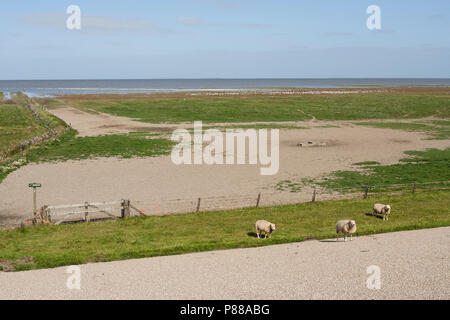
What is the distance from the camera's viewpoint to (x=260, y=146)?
47.3 m

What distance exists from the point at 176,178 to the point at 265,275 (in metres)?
18.6

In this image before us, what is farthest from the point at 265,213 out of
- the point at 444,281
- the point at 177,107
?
the point at 177,107

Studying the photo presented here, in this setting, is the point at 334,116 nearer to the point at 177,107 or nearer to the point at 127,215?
the point at 177,107

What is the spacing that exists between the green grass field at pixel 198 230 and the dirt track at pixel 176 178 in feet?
7.64

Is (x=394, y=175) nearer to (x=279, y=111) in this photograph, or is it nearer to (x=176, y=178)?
(x=176, y=178)

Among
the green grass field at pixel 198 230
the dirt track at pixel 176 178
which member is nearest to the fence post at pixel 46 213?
the green grass field at pixel 198 230

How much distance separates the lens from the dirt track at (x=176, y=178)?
26.0 m

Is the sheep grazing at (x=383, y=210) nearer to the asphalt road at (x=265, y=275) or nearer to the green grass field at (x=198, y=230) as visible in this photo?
the green grass field at (x=198, y=230)

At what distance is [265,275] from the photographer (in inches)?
585

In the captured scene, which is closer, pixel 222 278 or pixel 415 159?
pixel 222 278

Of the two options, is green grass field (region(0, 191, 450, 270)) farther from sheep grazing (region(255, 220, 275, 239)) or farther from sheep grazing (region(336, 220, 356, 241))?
sheep grazing (region(336, 220, 356, 241))

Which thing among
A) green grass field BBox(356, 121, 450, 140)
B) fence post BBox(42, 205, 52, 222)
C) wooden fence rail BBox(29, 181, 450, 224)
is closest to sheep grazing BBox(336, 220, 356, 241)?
wooden fence rail BBox(29, 181, 450, 224)
